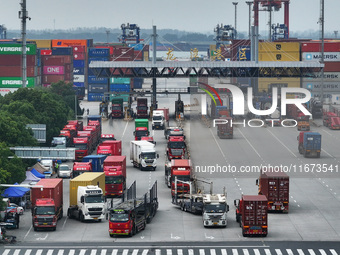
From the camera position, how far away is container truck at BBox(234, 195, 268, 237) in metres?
78.7

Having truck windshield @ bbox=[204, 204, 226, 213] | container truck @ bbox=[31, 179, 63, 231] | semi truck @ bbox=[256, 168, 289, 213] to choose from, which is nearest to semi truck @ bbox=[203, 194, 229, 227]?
truck windshield @ bbox=[204, 204, 226, 213]

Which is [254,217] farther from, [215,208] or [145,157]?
[145,157]

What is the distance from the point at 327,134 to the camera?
12381cm

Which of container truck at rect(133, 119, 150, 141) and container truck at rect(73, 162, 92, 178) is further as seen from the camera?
container truck at rect(133, 119, 150, 141)

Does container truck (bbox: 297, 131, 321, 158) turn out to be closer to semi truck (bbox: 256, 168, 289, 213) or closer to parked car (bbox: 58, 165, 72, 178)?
semi truck (bbox: 256, 168, 289, 213)

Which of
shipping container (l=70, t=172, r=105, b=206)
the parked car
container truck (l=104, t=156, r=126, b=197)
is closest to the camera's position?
shipping container (l=70, t=172, r=105, b=206)

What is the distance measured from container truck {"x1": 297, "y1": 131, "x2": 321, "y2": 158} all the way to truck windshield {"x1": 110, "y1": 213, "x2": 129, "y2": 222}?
40.8 metres

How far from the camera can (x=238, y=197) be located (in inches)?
3846

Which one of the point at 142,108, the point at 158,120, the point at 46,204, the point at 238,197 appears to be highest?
the point at 142,108

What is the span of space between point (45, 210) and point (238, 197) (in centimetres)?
2314

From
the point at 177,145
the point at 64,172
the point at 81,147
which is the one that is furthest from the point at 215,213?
the point at 81,147

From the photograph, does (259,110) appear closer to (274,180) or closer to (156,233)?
(274,180)

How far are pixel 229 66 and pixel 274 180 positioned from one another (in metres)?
101

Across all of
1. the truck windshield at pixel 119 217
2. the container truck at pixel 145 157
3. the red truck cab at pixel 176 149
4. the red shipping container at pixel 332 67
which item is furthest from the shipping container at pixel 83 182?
the red shipping container at pixel 332 67
